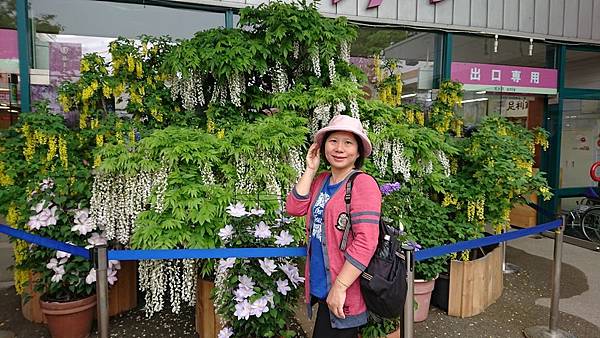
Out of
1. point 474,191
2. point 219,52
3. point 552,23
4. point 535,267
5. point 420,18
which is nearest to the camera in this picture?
point 219,52

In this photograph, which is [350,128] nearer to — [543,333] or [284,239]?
[284,239]

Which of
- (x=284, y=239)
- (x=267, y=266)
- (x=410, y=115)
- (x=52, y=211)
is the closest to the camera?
(x=267, y=266)

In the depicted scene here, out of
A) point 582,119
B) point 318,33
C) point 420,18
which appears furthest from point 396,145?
point 582,119

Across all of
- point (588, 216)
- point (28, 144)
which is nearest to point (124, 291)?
point (28, 144)

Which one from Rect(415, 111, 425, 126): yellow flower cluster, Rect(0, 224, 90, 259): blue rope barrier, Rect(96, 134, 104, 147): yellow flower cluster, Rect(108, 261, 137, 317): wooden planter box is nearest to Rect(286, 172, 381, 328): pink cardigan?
Rect(0, 224, 90, 259): blue rope barrier

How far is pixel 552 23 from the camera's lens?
21.4ft

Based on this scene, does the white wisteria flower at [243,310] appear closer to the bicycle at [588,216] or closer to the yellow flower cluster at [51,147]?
the yellow flower cluster at [51,147]

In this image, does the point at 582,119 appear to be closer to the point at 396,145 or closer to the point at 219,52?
the point at 396,145

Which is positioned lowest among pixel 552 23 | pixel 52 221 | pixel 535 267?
pixel 535 267

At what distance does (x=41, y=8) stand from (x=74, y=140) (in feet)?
6.02

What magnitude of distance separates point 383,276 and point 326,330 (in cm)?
45

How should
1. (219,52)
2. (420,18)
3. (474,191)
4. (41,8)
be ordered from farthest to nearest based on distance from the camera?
(420,18) < (41,8) < (474,191) < (219,52)

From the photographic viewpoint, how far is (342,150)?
1911 mm

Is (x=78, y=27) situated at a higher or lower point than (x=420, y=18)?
lower
